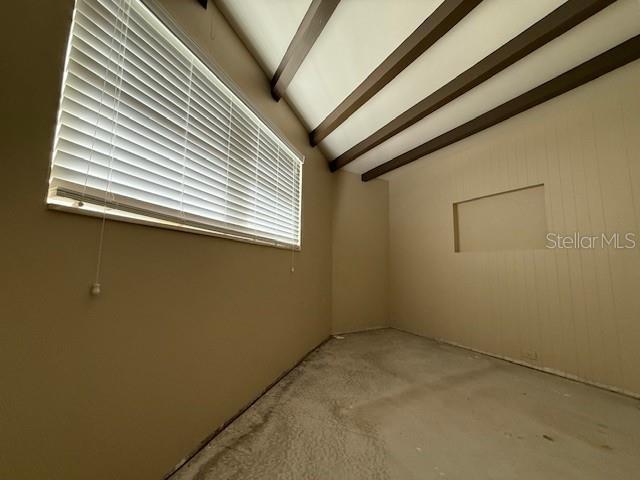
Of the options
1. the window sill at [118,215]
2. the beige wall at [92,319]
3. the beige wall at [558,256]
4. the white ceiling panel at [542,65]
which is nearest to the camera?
the beige wall at [92,319]

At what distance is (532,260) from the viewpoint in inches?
105

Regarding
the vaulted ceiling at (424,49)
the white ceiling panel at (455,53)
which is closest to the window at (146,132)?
the vaulted ceiling at (424,49)

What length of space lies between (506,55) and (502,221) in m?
1.86

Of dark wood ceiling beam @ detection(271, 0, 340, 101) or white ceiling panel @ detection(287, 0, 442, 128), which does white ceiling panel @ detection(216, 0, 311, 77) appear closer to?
dark wood ceiling beam @ detection(271, 0, 340, 101)

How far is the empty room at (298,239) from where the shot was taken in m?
0.76

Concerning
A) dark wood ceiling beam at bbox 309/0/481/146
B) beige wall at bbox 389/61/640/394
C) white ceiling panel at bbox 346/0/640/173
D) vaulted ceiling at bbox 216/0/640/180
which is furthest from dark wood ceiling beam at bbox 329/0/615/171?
beige wall at bbox 389/61/640/394

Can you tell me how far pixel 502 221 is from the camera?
2.99 meters

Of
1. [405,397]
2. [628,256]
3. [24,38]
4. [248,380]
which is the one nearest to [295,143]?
[24,38]

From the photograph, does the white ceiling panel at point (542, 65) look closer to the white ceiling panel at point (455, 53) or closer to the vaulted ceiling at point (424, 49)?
the vaulted ceiling at point (424, 49)

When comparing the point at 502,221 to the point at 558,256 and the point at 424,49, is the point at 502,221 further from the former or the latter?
the point at 424,49

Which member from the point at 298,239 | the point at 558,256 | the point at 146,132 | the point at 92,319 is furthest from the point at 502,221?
the point at 92,319

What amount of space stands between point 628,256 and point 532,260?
665mm

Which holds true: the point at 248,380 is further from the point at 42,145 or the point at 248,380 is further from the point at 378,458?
the point at 42,145

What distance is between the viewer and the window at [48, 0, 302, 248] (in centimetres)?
82
